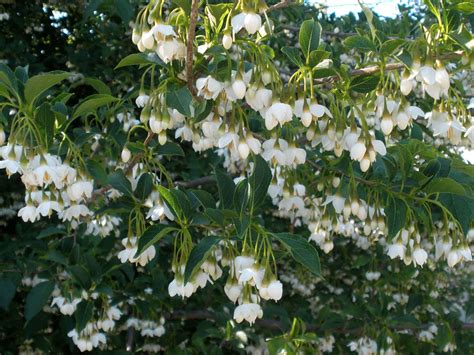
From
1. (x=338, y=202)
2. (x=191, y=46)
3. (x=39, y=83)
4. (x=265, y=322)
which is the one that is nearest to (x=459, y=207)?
(x=338, y=202)

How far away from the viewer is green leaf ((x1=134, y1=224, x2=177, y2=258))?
61.1 inches

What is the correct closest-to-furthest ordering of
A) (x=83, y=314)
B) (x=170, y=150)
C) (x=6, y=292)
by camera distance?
(x=170, y=150) < (x=83, y=314) < (x=6, y=292)

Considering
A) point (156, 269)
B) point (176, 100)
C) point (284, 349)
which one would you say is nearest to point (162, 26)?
point (176, 100)

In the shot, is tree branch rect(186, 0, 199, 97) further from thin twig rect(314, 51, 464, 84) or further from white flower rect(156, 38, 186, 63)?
thin twig rect(314, 51, 464, 84)

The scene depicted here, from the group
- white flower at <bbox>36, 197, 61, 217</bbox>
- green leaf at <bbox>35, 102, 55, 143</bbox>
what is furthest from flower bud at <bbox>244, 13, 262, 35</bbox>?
white flower at <bbox>36, 197, 61, 217</bbox>

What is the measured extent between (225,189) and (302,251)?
339 mm

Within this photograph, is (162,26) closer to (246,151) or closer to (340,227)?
(246,151)

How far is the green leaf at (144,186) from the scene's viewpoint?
1.89 metres

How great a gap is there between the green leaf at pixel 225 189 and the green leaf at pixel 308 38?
15.8 inches

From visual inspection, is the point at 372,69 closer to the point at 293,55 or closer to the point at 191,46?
the point at 293,55

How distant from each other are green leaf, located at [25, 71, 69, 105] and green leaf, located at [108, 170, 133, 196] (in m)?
0.36

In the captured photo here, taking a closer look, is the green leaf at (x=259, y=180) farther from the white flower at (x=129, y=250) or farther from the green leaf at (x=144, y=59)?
the white flower at (x=129, y=250)

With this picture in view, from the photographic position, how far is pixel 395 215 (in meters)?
1.80

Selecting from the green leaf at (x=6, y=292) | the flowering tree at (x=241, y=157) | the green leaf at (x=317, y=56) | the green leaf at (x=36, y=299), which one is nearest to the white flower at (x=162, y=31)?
the flowering tree at (x=241, y=157)
